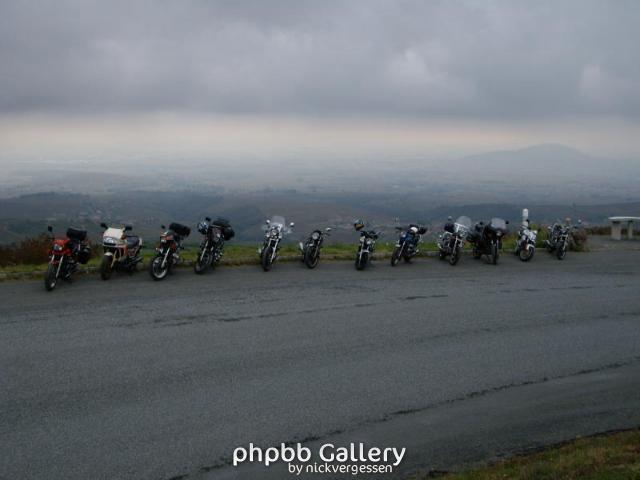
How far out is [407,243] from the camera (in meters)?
15.5

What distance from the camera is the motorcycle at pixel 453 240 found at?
16297 mm

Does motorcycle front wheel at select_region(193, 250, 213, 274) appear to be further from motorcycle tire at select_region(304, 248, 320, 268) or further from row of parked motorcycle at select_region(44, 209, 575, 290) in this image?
motorcycle tire at select_region(304, 248, 320, 268)

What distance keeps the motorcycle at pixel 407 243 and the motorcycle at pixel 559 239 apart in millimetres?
4763

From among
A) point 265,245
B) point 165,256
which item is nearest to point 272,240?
point 265,245

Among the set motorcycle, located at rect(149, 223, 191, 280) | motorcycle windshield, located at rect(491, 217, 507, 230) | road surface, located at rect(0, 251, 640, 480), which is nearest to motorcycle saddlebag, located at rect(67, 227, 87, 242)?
road surface, located at rect(0, 251, 640, 480)

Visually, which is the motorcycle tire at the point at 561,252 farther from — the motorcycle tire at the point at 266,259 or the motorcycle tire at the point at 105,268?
the motorcycle tire at the point at 105,268

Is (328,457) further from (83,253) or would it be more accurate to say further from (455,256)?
(455,256)

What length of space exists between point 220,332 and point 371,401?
9.51 feet

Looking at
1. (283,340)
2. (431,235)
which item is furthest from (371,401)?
(431,235)

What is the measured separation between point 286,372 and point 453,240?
31.9 feet

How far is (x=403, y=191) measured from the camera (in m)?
80.8

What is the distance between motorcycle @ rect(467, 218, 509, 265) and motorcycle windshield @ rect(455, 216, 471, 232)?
9.8 inches

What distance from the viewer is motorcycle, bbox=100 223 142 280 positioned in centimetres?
1188

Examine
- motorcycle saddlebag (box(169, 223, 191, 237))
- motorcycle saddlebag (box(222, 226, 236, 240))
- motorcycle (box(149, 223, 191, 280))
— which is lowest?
motorcycle (box(149, 223, 191, 280))
